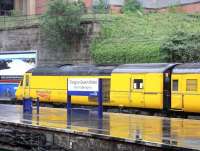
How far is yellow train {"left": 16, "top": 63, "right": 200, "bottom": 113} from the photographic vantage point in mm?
26141

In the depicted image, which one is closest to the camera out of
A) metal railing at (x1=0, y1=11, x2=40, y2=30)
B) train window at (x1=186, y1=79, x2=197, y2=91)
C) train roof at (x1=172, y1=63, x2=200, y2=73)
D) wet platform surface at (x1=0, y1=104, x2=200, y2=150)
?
wet platform surface at (x1=0, y1=104, x2=200, y2=150)

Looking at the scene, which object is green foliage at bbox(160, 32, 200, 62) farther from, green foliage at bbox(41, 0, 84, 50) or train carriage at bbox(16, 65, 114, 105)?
green foliage at bbox(41, 0, 84, 50)

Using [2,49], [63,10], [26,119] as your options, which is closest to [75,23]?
[63,10]

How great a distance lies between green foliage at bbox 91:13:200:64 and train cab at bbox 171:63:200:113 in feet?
29.1

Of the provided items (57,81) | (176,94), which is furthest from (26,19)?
(176,94)

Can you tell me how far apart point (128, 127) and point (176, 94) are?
785cm

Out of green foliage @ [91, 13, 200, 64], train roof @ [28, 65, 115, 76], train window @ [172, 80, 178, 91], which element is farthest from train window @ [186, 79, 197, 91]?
green foliage @ [91, 13, 200, 64]

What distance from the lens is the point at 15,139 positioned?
2055 centimetres

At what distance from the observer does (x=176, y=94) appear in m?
26.6

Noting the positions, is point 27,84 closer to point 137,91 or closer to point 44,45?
point 44,45

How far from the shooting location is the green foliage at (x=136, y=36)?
37.5m

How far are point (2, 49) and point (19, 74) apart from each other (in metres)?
8.03

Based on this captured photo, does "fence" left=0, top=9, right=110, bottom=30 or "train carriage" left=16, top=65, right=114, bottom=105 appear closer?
"train carriage" left=16, top=65, right=114, bottom=105

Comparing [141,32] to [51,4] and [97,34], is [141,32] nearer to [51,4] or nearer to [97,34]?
[97,34]
